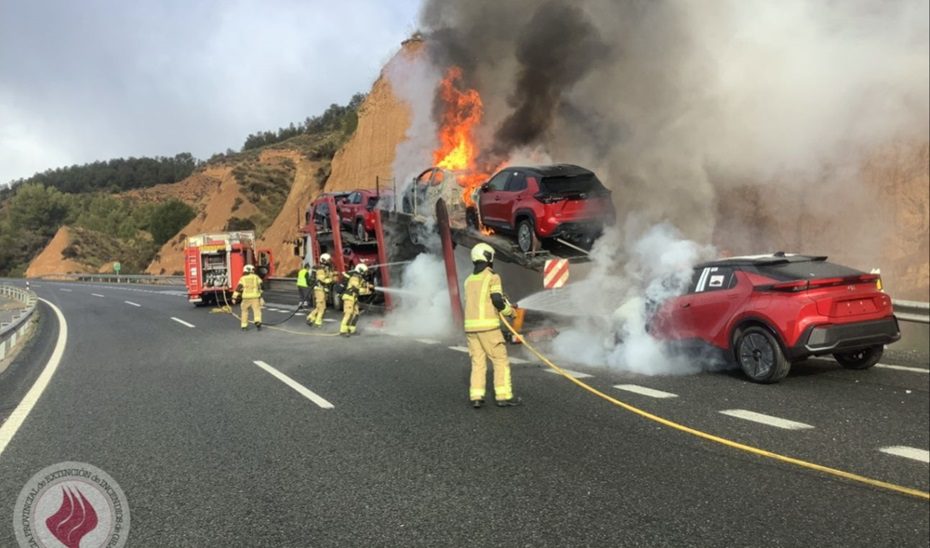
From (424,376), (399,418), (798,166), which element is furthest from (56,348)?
(798,166)

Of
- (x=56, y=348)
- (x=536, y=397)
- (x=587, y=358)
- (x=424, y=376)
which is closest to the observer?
(x=536, y=397)

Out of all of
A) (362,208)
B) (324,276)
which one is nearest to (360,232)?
(362,208)

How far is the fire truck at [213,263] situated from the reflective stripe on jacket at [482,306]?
16.2 metres

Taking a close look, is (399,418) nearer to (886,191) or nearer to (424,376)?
(424,376)

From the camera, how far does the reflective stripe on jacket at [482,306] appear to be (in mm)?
5979

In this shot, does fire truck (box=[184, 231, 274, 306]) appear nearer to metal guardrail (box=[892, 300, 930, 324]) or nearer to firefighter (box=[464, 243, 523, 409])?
firefighter (box=[464, 243, 523, 409])

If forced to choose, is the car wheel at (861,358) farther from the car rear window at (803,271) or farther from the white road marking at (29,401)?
the white road marking at (29,401)

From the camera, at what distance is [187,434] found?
5.21 meters

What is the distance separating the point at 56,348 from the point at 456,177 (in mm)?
7857

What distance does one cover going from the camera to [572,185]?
31.8ft

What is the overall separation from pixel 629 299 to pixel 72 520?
6.69 m

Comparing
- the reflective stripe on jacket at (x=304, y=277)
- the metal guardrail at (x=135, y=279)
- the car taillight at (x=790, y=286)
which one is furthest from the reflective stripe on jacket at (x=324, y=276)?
the metal guardrail at (x=135, y=279)

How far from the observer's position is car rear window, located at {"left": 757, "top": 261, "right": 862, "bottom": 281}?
6492 mm

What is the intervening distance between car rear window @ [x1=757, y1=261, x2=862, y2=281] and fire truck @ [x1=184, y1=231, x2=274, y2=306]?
57.5ft
